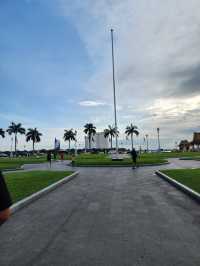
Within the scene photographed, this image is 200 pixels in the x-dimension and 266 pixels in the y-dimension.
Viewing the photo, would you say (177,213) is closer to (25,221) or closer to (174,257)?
(174,257)

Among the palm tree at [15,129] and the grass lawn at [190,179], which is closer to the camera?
the grass lawn at [190,179]

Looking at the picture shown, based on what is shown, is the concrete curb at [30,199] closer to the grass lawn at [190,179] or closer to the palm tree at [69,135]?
the grass lawn at [190,179]

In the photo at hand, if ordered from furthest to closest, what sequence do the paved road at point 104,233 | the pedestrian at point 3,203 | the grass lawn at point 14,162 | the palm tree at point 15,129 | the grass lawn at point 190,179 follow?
1. the palm tree at point 15,129
2. the grass lawn at point 14,162
3. the grass lawn at point 190,179
4. the paved road at point 104,233
5. the pedestrian at point 3,203

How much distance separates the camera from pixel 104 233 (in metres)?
5.65

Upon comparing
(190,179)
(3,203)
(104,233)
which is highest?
(3,203)

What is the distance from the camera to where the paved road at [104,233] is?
14.1 feet

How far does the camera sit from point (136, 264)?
13.3 ft

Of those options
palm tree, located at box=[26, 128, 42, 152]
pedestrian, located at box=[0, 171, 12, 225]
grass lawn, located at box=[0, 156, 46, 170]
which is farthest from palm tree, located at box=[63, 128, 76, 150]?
pedestrian, located at box=[0, 171, 12, 225]

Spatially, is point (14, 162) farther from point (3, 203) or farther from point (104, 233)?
point (3, 203)

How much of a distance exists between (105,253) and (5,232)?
2589 millimetres

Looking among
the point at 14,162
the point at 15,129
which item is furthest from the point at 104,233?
the point at 15,129

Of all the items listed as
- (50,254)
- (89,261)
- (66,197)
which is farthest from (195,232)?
(66,197)

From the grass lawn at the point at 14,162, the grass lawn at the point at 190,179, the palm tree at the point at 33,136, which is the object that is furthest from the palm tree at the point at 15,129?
the grass lawn at the point at 190,179

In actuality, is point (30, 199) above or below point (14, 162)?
below
